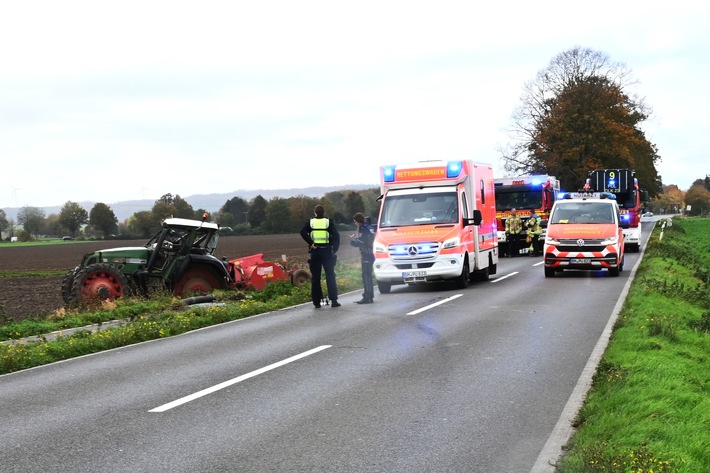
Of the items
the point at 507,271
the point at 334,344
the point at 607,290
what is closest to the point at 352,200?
the point at 507,271

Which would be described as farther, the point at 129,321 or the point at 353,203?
the point at 353,203

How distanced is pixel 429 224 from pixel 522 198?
16.7m

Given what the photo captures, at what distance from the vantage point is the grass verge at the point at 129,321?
39.3 ft

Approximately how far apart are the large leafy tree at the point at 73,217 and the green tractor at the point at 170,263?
140 metres

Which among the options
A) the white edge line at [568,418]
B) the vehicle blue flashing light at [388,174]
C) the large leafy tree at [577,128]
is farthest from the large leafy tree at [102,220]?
the white edge line at [568,418]

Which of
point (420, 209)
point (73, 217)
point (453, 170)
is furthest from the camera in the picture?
point (73, 217)

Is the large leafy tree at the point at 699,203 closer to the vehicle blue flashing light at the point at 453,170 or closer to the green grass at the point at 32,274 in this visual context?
the green grass at the point at 32,274

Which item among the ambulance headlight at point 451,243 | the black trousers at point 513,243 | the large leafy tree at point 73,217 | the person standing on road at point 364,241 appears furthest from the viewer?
A: the large leafy tree at point 73,217

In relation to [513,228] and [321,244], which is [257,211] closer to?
[513,228]

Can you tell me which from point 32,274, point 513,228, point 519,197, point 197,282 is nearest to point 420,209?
point 197,282

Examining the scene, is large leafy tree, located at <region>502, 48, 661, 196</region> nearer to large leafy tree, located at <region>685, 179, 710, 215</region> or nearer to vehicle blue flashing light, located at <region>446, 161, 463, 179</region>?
vehicle blue flashing light, located at <region>446, 161, 463, 179</region>

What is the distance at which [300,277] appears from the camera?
2330cm

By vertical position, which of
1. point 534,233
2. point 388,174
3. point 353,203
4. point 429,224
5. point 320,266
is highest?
point 353,203

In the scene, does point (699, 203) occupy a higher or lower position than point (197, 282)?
higher
